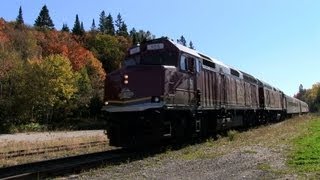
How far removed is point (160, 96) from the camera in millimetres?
17484

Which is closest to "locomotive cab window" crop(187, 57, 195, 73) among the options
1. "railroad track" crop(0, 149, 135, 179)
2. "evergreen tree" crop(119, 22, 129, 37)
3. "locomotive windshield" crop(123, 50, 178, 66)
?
"locomotive windshield" crop(123, 50, 178, 66)

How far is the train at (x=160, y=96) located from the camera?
1759 centimetres

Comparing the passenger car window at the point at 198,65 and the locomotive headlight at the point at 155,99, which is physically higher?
the passenger car window at the point at 198,65

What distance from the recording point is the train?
57.7 feet

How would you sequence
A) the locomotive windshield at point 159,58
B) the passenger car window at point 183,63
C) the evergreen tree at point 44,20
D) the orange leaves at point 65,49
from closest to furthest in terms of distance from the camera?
the locomotive windshield at point 159,58 < the passenger car window at point 183,63 < the orange leaves at point 65,49 < the evergreen tree at point 44,20

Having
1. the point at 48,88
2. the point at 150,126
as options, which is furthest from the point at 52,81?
the point at 150,126

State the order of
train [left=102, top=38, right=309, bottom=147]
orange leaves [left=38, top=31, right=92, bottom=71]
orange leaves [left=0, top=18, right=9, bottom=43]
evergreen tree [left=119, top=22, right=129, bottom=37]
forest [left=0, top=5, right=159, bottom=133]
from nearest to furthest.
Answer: train [left=102, top=38, right=309, bottom=147] < forest [left=0, top=5, right=159, bottom=133] < orange leaves [left=0, top=18, right=9, bottom=43] < orange leaves [left=38, top=31, right=92, bottom=71] < evergreen tree [left=119, top=22, right=129, bottom=37]

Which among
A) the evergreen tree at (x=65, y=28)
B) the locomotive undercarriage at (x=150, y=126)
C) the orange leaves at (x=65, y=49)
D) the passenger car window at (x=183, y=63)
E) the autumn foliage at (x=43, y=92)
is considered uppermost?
the evergreen tree at (x=65, y=28)

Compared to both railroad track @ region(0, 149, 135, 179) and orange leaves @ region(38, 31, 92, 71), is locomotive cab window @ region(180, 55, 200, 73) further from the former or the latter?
orange leaves @ region(38, 31, 92, 71)

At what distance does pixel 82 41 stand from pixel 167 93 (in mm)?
131205

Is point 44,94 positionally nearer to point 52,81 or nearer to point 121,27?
point 52,81

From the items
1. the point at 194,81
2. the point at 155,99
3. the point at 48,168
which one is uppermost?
the point at 194,81

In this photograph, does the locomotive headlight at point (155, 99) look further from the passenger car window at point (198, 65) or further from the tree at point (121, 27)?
the tree at point (121, 27)

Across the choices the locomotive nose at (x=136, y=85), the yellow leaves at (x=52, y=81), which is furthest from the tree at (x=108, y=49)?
the locomotive nose at (x=136, y=85)
